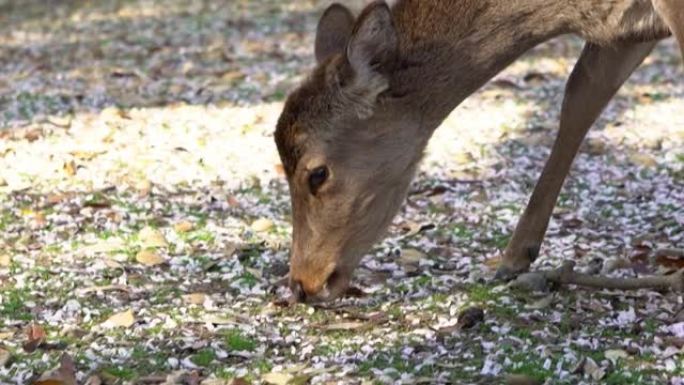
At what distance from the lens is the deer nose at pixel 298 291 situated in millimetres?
5738

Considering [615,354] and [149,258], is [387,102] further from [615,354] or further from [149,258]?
[149,258]

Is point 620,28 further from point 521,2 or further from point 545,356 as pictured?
point 545,356

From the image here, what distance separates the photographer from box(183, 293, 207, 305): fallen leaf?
19.9 feet

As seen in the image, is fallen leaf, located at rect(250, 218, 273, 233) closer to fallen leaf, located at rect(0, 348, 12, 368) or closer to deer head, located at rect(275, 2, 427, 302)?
deer head, located at rect(275, 2, 427, 302)

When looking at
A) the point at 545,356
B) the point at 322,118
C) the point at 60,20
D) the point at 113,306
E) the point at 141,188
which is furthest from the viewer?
the point at 60,20

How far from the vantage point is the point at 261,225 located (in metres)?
7.40

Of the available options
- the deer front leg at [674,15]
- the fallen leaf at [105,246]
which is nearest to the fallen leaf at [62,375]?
the fallen leaf at [105,246]

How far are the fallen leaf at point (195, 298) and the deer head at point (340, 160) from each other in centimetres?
51

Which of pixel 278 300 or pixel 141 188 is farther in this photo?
pixel 141 188

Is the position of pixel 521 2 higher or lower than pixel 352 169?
higher

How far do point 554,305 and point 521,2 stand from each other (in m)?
1.23

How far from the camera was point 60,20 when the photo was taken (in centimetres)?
1603

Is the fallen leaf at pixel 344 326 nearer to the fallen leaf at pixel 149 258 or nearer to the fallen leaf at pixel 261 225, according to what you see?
the fallen leaf at pixel 149 258

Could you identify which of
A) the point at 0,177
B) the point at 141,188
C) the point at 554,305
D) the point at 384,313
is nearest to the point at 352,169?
the point at 384,313
